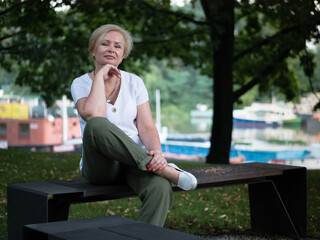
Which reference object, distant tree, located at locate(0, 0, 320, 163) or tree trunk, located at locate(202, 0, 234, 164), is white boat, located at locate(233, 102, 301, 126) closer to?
distant tree, located at locate(0, 0, 320, 163)

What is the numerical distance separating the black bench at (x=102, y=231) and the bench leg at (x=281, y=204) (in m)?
2.43

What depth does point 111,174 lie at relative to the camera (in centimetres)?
320

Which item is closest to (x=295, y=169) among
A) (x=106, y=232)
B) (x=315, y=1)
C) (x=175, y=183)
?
(x=175, y=183)

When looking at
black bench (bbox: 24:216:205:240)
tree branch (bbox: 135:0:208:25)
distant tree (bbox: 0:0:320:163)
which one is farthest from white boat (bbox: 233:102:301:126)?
black bench (bbox: 24:216:205:240)

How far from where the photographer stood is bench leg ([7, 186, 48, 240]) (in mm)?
2951

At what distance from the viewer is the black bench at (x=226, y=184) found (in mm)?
3053

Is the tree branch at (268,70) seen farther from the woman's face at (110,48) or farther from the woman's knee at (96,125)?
A: the woman's knee at (96,125)

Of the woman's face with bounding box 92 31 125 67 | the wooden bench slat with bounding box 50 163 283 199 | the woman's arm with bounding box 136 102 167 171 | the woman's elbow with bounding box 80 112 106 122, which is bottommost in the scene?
the wooden bench slat with bounding box 50 163 283 199

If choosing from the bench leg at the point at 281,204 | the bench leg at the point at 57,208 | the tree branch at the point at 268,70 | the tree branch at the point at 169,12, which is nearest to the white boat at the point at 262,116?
the tree branch at the point at 268,70

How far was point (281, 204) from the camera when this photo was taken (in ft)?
14.9

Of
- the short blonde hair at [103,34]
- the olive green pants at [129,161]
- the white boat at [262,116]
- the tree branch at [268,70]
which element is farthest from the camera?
the white boat at [262,116]

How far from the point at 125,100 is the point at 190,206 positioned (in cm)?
251

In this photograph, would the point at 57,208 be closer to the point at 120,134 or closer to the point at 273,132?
the point at 120,134

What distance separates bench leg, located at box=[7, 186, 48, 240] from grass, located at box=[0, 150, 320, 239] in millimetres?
1061
